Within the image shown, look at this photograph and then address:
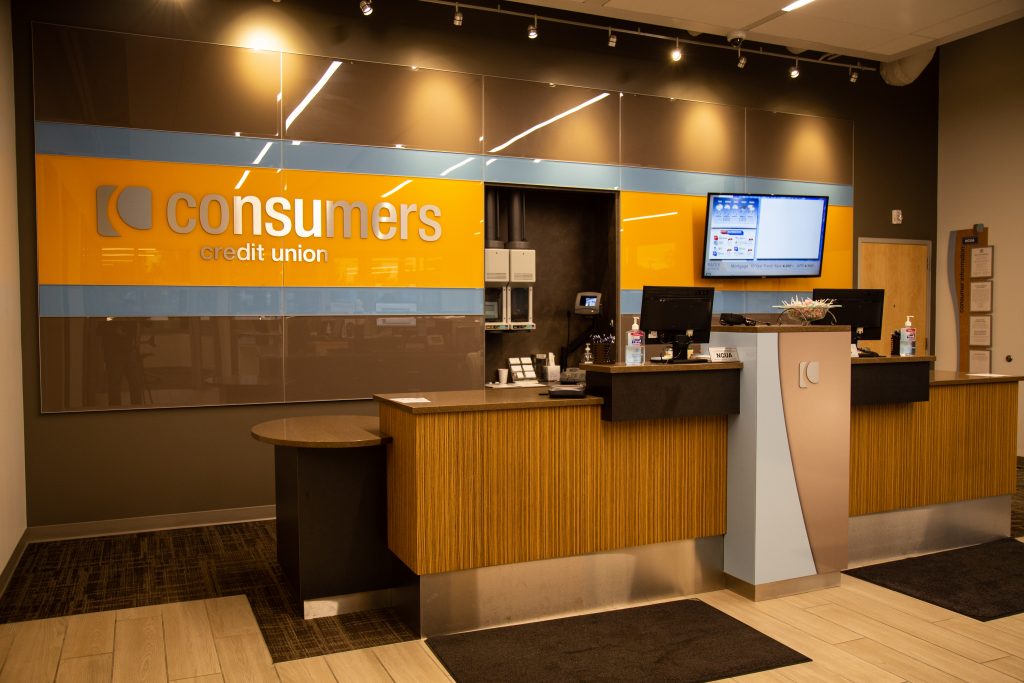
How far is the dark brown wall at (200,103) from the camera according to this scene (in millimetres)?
5055

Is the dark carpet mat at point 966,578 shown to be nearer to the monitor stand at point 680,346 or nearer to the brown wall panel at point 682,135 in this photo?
the monitor stand at point 680,346

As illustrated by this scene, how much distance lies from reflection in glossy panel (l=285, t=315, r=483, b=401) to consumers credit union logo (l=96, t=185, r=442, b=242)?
63cm

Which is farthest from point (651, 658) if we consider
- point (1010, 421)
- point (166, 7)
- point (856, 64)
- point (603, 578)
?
point (856, 64)

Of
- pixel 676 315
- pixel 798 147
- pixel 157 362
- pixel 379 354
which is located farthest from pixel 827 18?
pixel 157 362

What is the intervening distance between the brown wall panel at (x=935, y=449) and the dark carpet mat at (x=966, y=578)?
0.32 m

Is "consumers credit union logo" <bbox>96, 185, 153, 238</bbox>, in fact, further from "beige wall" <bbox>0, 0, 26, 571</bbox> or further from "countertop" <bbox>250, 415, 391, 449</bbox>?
"countertop" <bbox>250, 415, 391, 449</bbox>

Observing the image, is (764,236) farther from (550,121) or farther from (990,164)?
(990,164)

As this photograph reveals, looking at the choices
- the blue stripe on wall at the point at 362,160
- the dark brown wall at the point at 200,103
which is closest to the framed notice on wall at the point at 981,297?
the blue stripe on wall at the point at 362,160

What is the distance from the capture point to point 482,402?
363cm

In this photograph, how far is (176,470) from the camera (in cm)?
538

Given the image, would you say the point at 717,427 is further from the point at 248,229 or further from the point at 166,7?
the point at 166,7

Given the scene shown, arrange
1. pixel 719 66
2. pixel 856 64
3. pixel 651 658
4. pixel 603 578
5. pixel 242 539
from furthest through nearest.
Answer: pixel 856 64
pixel 719 66
pixel 242 539
pixel 603 578
pixel 651 658

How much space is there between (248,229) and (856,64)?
19.5 feet

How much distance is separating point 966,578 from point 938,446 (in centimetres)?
83
